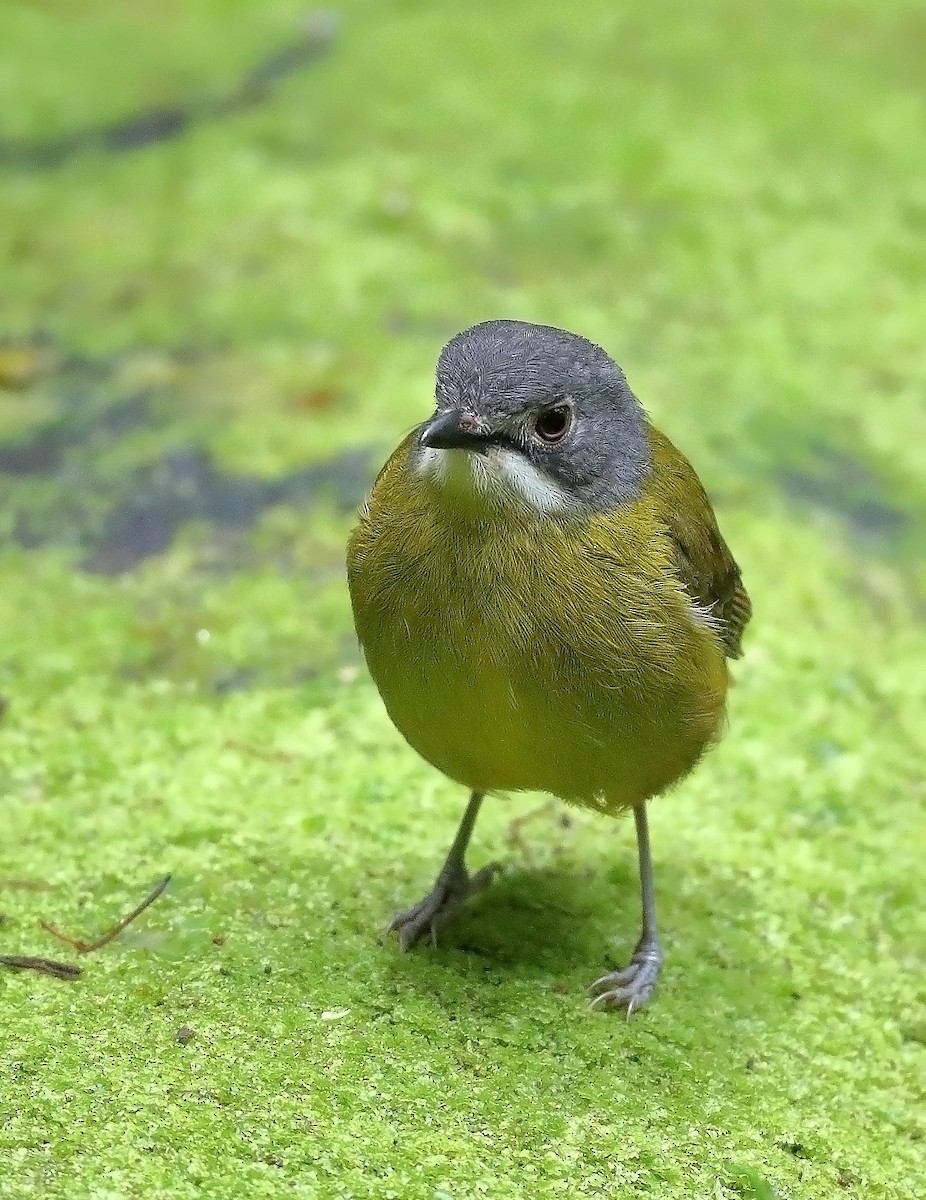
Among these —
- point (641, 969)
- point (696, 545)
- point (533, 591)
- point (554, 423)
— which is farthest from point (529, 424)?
point (641, 969)

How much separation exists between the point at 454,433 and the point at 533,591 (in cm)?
49

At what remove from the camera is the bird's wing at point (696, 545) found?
4.15 metres

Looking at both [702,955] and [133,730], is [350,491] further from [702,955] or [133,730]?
[702,955]

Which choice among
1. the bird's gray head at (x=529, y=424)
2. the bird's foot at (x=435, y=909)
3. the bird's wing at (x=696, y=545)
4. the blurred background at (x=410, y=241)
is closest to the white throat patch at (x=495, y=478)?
the bird's gray head at (x=529, y=424)

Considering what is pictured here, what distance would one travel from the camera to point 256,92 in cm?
1164

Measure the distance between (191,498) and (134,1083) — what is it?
4033 mm

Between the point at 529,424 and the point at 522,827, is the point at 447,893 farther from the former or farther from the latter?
the point at 529,424

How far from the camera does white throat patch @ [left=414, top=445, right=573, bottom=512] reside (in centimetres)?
370

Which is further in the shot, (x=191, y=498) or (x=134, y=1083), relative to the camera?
(x=191, y=498)

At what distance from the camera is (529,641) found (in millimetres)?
3693

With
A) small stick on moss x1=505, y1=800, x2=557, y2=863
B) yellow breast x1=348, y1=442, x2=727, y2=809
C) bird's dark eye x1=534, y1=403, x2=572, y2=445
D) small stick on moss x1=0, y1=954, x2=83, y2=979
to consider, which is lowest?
small stick on moss x1=0, y1=954, x2=83, y2=979

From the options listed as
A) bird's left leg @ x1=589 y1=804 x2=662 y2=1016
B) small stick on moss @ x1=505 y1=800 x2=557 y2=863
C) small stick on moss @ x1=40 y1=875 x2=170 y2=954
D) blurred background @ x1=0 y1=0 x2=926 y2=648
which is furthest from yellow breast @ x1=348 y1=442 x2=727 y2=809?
blurred background @ x1=0 y1=0 x2=926 y2=648

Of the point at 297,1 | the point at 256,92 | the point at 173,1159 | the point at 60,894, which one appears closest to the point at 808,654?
the point at 60,894

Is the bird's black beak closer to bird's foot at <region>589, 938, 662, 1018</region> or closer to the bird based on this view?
the bird
